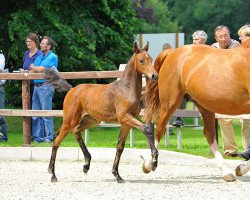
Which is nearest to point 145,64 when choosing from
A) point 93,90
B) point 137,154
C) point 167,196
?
point 93,90

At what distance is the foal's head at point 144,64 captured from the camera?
42.4 feet

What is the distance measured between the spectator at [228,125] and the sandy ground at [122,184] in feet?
2.80

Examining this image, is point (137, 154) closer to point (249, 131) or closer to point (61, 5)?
point (249, 131)

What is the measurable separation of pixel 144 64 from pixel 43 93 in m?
5.63

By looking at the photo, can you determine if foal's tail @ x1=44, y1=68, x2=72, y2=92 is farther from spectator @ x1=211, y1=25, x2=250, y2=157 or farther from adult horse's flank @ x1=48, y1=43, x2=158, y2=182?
spectator @ x1=211, y1=25, x2=250, y2=157

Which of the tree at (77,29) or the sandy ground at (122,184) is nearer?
the sandy ground at (122,184)

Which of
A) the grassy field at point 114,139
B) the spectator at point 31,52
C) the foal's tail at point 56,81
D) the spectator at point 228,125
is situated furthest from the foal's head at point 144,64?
the spectator at point 31,52

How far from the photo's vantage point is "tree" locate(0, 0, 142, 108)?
24.8 meters

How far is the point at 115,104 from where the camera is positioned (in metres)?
13.2

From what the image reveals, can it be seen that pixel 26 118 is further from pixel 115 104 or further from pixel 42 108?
pixel 115 104

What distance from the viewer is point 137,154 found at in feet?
52.3

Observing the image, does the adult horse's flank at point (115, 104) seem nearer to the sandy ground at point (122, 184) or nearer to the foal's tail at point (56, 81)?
the sandy ground at point (122, 184)

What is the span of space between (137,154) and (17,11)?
10.2m

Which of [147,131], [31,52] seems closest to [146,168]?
[147,131]
